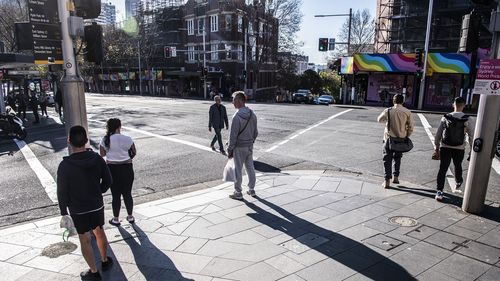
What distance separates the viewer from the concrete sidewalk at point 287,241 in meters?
4.16

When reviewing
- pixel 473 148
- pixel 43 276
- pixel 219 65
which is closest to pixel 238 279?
pixel 43 276

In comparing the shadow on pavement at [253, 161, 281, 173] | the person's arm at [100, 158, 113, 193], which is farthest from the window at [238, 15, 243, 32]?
the person's arm at [100, 158, 113, 193]

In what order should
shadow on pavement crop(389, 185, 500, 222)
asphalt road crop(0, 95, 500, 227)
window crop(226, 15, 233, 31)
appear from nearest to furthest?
shadow on pavement crop(389, 185, 500, 222)
asphalt road crop(0, 95, 500, 227)
window crop(226, 15, 233, 31)

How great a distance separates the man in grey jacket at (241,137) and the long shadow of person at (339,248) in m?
0.82

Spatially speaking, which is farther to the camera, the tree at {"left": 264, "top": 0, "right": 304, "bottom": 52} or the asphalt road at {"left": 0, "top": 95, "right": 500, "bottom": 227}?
the tree at {"left": 264, "top": 0, "right": 304, "bottom": 52}

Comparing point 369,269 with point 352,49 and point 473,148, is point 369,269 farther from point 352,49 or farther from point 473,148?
point 352,49

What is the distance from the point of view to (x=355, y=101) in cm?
3269

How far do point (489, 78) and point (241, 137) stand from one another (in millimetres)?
3859

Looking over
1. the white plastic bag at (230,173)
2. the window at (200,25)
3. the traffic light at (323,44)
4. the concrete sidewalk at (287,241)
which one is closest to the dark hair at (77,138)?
the concrete sidewalk at (287,241)

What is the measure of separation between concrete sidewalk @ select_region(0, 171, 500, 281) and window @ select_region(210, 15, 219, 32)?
4708cm

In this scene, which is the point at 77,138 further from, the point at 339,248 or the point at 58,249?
the point at 339,248

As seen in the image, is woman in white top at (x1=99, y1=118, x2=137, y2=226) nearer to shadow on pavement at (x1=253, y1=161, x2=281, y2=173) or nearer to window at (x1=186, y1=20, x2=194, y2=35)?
shadow on pavement at (x1=253, y1=161, x2=281, y2=173)

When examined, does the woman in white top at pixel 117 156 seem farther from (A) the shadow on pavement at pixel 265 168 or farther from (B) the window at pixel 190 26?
(B) the window at pixel 190 26

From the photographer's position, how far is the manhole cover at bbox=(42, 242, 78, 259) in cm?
464
